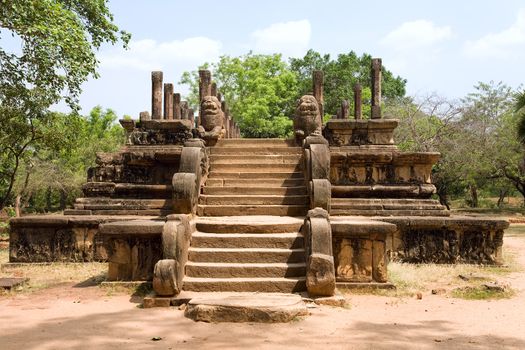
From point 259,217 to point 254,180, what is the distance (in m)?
1.51

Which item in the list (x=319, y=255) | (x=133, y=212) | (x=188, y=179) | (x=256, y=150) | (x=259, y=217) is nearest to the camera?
(x=319, y=255)

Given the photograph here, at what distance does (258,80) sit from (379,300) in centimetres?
2798

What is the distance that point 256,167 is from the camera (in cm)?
912

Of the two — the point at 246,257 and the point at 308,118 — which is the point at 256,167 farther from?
the point at 246,257

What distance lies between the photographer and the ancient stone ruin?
5.73 metres

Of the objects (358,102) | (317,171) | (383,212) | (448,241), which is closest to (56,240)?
(317,171)

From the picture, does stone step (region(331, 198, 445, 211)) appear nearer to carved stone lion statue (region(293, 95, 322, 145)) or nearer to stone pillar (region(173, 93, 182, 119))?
carved stone lion statue (region(293, 95, 322, 145))

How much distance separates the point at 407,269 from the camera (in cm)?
697

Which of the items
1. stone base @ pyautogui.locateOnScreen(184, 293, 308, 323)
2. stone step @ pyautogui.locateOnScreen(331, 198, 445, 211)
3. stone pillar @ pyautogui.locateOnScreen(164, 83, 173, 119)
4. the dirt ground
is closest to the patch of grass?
the dirt ground

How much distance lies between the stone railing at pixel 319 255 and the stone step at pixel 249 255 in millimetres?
195

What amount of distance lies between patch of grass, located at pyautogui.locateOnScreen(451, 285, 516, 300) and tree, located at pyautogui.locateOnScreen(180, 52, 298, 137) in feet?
85.2

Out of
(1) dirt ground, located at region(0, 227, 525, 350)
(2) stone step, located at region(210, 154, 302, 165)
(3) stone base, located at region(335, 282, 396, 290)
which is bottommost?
(1) dirt ground, located at region(0, 227, 525, 350)

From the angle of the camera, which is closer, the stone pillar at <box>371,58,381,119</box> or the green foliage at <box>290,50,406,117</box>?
the stone pillar at <box>371,58,381,119</box>

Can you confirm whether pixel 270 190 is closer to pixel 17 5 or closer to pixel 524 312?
pixel 524 312
